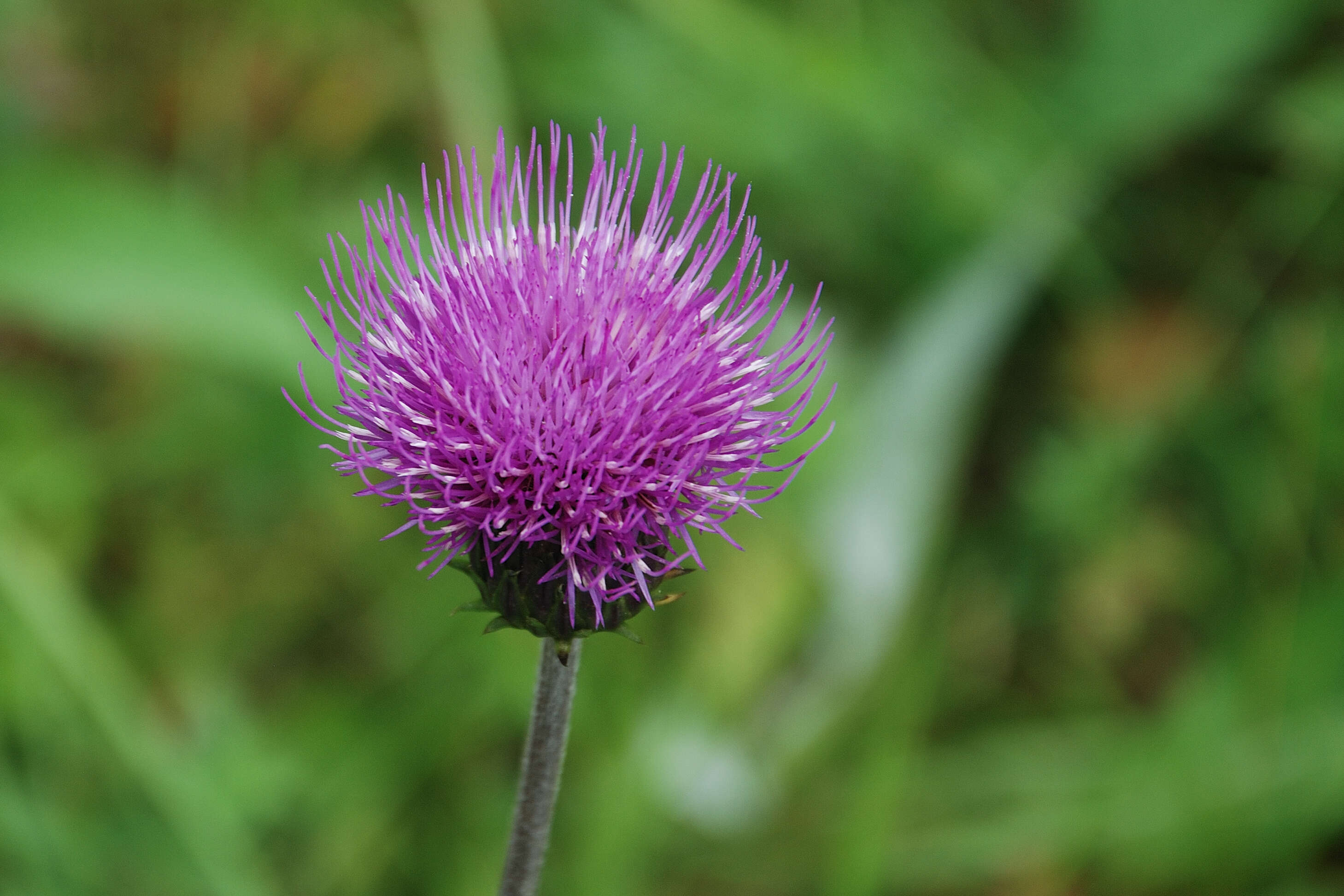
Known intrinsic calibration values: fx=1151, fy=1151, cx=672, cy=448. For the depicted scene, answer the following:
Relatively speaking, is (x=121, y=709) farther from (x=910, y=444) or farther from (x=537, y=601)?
(x=910, y=444)

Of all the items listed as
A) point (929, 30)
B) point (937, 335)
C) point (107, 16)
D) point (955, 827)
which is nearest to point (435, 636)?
point (955, 827)

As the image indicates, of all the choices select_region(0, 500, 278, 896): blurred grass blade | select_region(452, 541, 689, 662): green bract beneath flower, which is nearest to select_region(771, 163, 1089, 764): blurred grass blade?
select_region(0, 500, 278, 896): blurred grass blade

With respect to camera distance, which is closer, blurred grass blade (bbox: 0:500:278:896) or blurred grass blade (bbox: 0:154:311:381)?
blurred grass blade (bbox: 0:500:278:896)

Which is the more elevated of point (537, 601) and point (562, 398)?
point (562, 398)

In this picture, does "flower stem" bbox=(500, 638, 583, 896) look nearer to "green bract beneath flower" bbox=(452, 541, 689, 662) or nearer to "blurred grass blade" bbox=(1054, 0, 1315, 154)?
"green bract beneath flower" bbox=(452, 541, 689, 662)

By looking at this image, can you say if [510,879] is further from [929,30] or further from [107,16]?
[929,30]

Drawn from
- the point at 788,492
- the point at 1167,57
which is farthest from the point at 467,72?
the point at 1167,57
